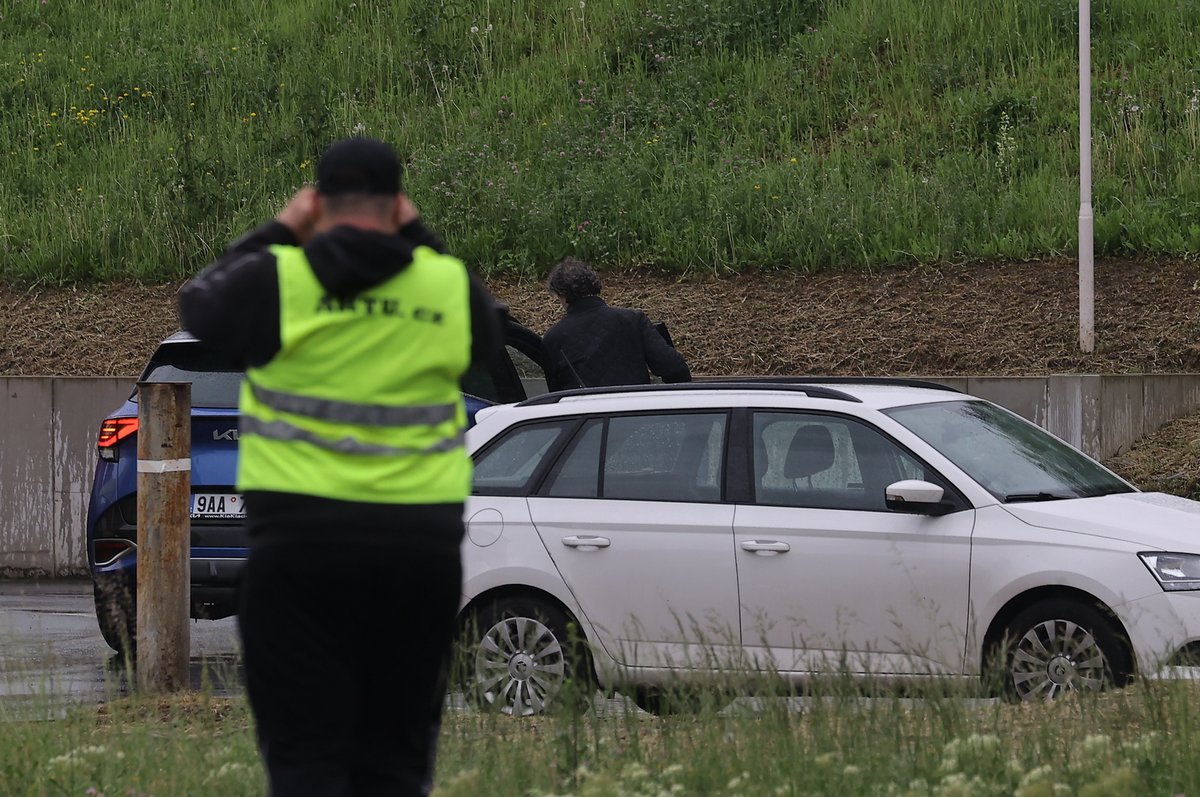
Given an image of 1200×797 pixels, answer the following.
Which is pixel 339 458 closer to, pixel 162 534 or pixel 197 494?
pixel 162 534

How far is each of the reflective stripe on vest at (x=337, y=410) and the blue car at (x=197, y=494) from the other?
5.89 metres

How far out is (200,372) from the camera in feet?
32.8

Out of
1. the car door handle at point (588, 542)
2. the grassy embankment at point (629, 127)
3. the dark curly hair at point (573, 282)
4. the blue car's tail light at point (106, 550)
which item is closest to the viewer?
the car door handle at point (588, 542)

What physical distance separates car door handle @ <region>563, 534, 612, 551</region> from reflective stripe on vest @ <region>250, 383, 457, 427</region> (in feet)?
14.4

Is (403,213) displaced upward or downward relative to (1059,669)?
upward

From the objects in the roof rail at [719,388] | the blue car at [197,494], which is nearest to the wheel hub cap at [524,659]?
the roof rail at [719,388]

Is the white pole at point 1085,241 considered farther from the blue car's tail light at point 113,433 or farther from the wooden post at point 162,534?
the wooden post at point 162,534

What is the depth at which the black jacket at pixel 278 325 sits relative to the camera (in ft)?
11.7

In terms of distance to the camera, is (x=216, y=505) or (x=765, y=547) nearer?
(x=765, y=547)

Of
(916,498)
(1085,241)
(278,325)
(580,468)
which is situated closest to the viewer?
(278,325)

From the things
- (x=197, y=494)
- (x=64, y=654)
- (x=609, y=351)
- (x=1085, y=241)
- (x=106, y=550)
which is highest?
(x=1085, y=241)

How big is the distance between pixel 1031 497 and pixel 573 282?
359cm

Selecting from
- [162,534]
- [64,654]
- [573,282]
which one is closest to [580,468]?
[162,534]

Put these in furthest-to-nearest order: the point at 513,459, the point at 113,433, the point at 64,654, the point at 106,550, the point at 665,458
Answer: the point at 64,654
the point at 113,433
the point at 106,550
the point at 513,459
the point at 665,458
